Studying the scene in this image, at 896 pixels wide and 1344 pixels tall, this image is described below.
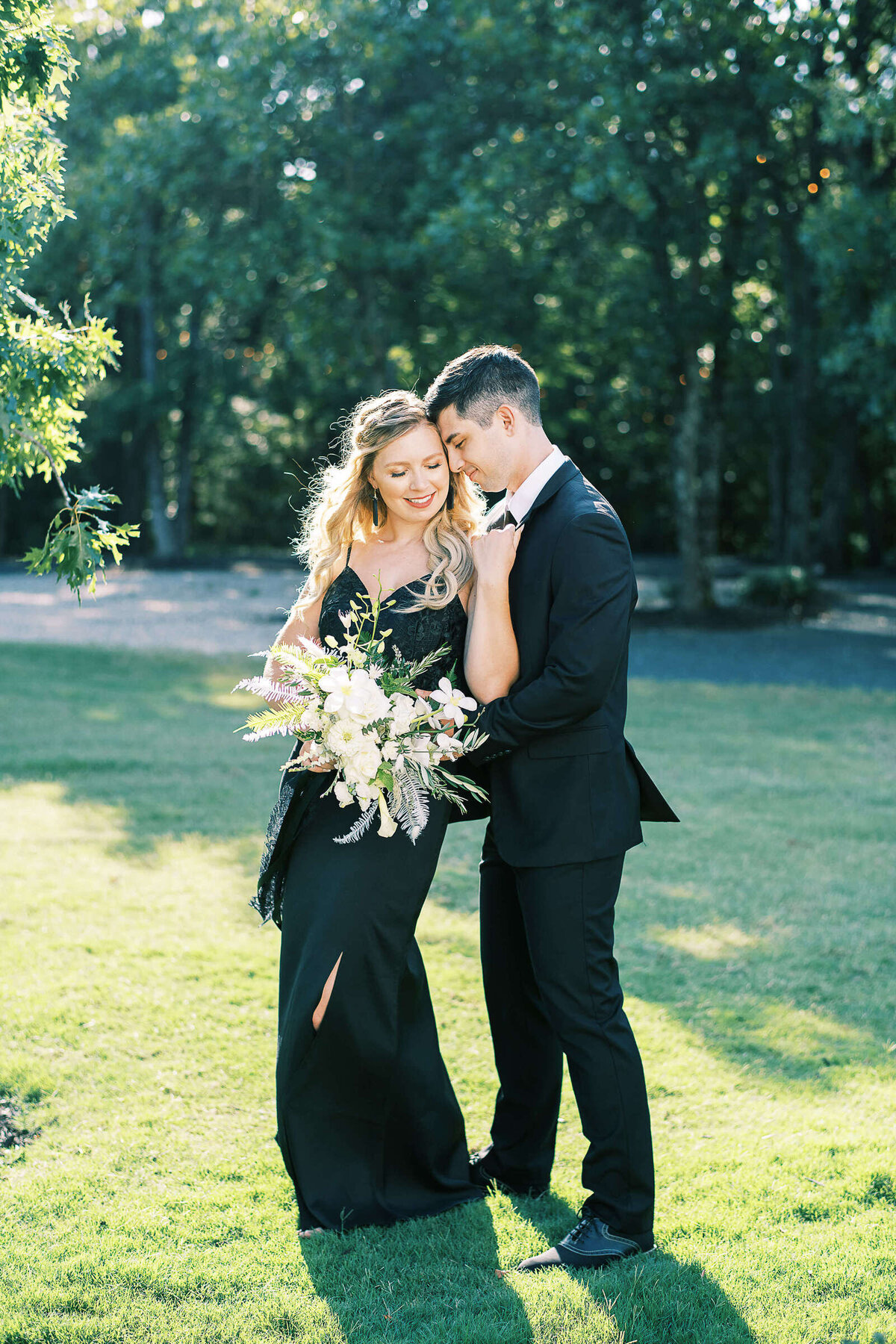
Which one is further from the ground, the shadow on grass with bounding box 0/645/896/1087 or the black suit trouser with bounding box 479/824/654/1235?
the black suit trouser with bounding box 479/824/654/1235

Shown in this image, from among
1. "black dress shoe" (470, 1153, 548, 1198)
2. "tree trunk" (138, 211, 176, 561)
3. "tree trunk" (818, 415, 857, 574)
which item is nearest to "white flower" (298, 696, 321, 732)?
"black dress shoe" (470, 1153, 548, 1198)

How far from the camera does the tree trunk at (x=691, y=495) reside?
1858 centimetres

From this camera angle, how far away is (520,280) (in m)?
19.0

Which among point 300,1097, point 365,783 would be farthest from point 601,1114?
point 365,783

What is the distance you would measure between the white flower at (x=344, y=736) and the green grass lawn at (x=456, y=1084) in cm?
146

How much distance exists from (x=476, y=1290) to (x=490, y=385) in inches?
96.5

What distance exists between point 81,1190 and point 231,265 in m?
16.7

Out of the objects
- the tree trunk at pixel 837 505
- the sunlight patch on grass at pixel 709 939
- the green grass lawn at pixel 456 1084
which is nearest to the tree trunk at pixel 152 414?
the tree trunk at pixel 837 505

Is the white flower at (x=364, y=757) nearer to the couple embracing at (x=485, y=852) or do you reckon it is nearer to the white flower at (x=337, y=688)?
the white flower at (x=337, y=688)

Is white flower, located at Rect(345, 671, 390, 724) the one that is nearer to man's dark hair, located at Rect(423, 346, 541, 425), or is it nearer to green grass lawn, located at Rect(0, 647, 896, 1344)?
man's dark hair, located at Rect(423, 346, 541, 425)

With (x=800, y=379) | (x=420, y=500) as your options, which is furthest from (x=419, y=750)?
(x=800, y=379)

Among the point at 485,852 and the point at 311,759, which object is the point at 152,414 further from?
the point at 311,759

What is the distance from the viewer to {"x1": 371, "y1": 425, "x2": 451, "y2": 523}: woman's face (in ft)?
11.7

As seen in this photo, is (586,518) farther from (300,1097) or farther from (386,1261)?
(386,1261)
